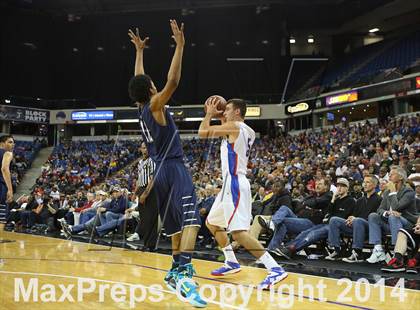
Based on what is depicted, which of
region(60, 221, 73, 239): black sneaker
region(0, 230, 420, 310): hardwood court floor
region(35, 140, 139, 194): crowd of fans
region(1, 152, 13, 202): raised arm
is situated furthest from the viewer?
region(35, 140, 139, 194): crowd of fans

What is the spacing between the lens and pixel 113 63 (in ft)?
93.7

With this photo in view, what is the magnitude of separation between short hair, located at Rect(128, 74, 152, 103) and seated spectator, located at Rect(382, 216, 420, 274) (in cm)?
350

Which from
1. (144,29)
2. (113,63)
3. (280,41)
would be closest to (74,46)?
(113,63)

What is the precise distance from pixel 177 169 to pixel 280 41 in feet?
83.6

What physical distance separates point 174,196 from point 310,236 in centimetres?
328

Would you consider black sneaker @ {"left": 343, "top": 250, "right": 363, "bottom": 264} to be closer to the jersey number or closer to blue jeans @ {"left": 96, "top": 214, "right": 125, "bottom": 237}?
the jersey number

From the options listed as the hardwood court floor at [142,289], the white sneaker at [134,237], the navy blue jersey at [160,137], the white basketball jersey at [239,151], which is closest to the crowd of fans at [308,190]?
the white sneaker at [134,237]

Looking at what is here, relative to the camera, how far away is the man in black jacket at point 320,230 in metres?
6.11

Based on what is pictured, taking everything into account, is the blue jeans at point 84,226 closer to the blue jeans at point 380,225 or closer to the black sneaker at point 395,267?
the blue jeans at point 380,225

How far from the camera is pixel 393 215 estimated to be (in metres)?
5.43

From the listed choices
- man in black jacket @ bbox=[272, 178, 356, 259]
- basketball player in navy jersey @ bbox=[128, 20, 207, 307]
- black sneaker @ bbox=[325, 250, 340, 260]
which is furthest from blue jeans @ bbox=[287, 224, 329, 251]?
basketball player in navy jersey @ bbox=[128, 20, 207, 307]

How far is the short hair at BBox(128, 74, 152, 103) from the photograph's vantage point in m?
3.39

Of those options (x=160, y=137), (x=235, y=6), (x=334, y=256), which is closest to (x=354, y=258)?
(x=334, y=256)

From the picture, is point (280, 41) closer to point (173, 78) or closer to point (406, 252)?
→ point (406, 252)
